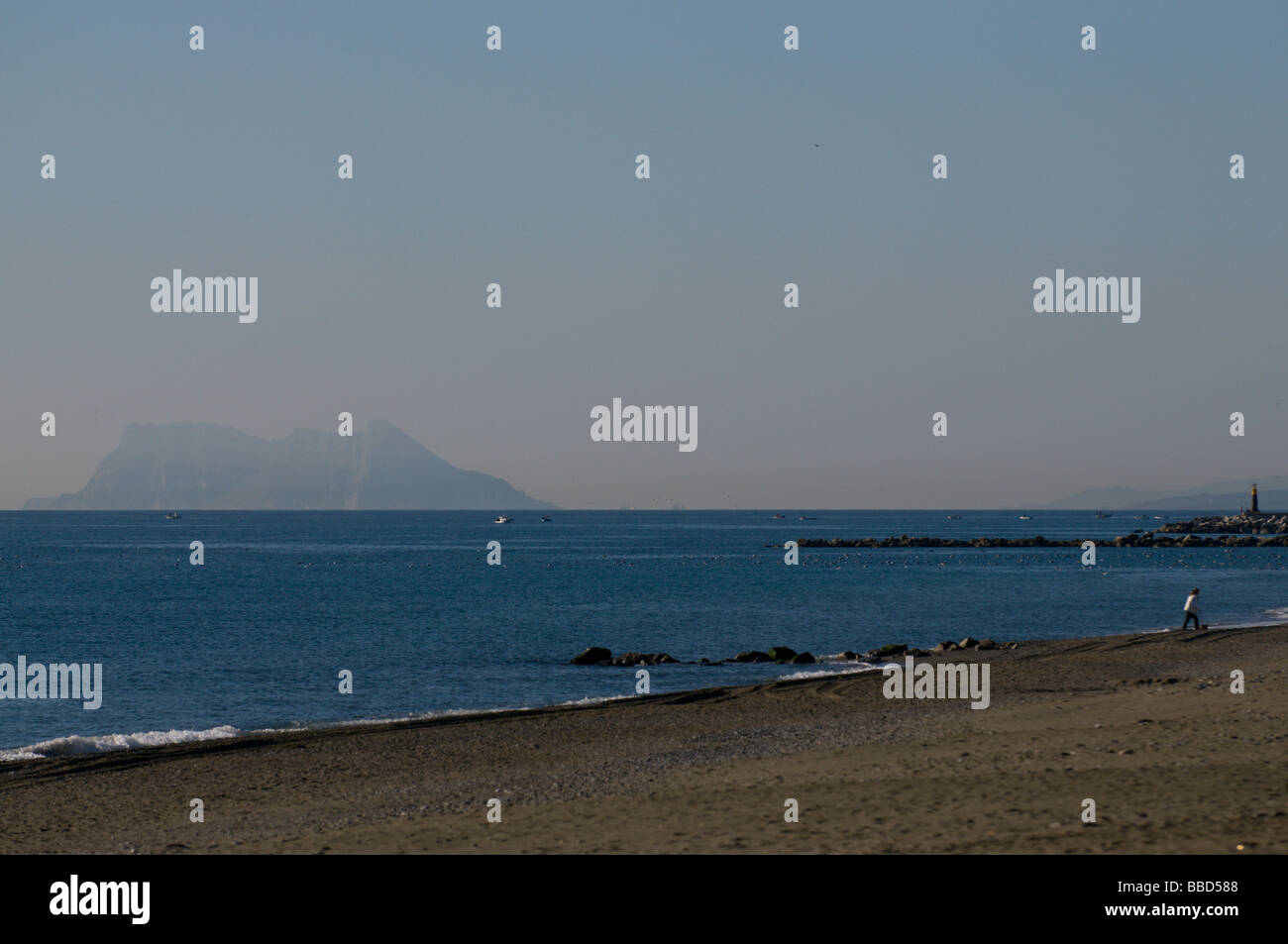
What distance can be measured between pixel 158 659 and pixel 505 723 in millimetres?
24148

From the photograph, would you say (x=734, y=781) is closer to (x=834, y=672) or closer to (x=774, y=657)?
(x=834, y=672)

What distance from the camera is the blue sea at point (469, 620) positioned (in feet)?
122

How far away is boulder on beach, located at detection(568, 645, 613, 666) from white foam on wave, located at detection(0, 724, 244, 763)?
668 inches

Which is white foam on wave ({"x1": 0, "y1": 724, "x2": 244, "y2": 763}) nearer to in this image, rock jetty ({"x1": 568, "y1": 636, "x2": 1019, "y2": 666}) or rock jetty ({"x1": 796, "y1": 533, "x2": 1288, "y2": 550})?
rock jetty ({"x1": 568, "y1": 636, "x2": 1019, "y2": 666})

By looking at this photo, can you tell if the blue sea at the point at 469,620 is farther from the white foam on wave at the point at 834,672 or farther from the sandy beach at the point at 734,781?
the sandy beach at the point at 734,781

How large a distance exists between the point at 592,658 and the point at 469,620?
65.5ft

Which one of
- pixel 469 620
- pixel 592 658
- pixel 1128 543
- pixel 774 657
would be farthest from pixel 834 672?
pixel 1128 543

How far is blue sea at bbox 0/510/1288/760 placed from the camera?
37.1 metres

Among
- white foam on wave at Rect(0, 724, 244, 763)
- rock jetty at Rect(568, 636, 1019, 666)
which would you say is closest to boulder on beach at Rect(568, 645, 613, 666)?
rock jetty at Rect(568, 636, 1019, 666)

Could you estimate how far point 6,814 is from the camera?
20.2m

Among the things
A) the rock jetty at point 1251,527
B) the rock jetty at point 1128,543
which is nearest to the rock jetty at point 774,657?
the rock jetty at point 1128,543

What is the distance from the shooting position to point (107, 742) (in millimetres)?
28734
